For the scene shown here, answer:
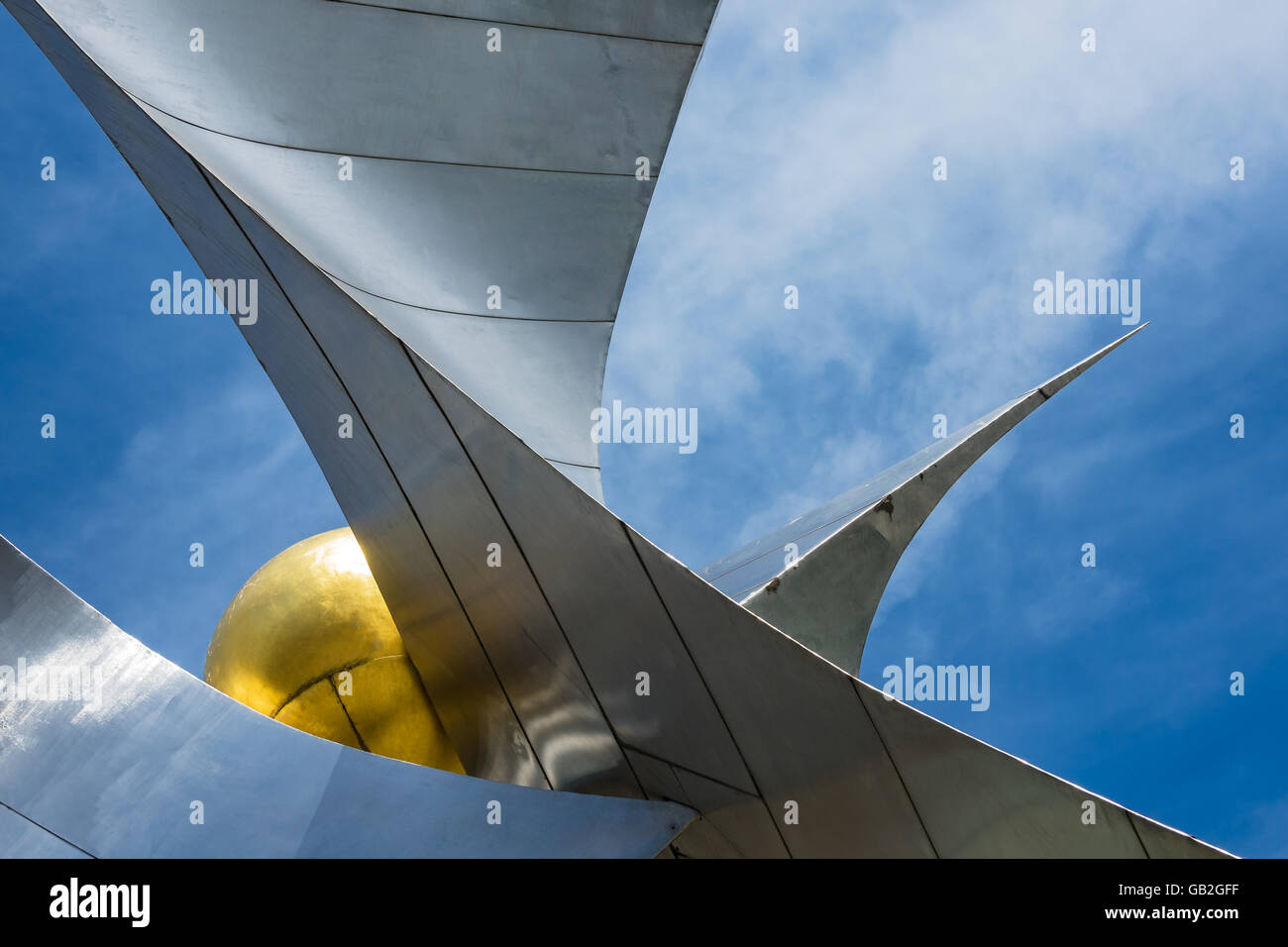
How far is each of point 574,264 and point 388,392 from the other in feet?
13.7

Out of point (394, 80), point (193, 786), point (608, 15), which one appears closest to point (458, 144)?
point (394, 80)

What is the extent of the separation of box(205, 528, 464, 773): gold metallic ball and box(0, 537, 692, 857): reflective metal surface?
4.51 ft

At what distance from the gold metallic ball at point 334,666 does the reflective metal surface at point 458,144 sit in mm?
2226

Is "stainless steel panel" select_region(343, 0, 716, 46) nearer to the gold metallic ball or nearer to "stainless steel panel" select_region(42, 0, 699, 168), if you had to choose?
"stainless steel panel" select_region(42, 0, 699, 168)

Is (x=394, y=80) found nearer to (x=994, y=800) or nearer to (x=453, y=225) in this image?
(x=453, y=225)

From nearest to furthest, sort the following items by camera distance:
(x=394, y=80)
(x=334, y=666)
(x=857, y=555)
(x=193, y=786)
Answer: (x=193, y=786) < (x=334, y=666) < (x=394, y=80) < (x=857, y=555)

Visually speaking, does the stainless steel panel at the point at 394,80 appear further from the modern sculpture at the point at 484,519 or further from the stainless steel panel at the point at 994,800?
the stainless steel panel at the point at 994,800

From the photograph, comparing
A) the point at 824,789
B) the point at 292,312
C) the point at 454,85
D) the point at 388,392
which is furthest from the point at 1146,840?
the point at 454,85

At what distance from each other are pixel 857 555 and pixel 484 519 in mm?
5287

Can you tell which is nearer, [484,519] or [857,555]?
[484,519]

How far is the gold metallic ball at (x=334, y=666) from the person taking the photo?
1050 cm

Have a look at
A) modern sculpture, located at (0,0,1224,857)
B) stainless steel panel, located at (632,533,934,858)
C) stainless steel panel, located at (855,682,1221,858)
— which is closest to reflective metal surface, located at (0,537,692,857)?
modern sculpture, located at (0,0,1224,857)

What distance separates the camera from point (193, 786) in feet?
28.1

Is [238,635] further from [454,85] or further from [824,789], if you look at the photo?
[824,789]
